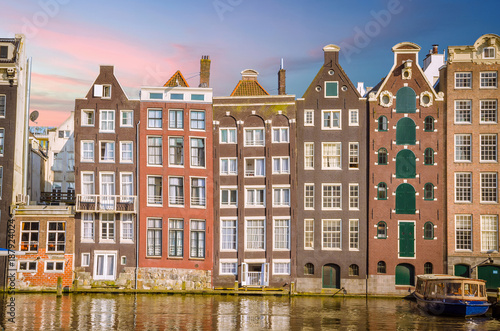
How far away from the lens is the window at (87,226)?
5188 centimetres

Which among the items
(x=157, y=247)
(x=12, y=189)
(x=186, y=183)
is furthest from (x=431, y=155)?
(x=12, y=189)

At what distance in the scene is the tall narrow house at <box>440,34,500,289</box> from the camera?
2004 inches

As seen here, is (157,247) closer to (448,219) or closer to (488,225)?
(448,219)

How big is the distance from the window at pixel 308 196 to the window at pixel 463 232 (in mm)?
11913

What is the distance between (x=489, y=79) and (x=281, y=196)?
1990cm

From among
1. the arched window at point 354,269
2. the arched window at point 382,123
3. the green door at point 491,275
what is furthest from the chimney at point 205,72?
the green door at point 491,275

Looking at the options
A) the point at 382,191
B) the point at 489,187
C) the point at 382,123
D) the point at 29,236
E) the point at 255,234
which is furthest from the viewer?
the point at 255,234

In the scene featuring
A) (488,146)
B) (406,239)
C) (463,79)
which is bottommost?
(406,239)

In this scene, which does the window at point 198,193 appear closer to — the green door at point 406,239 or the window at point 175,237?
the window at point 175,237

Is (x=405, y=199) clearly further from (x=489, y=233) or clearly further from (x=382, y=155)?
(x=489, y=233)

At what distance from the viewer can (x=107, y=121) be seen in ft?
174

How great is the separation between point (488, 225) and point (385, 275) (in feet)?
31.0

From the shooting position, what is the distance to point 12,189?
51562 mm

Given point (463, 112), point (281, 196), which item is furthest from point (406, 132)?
point (281, 196)
